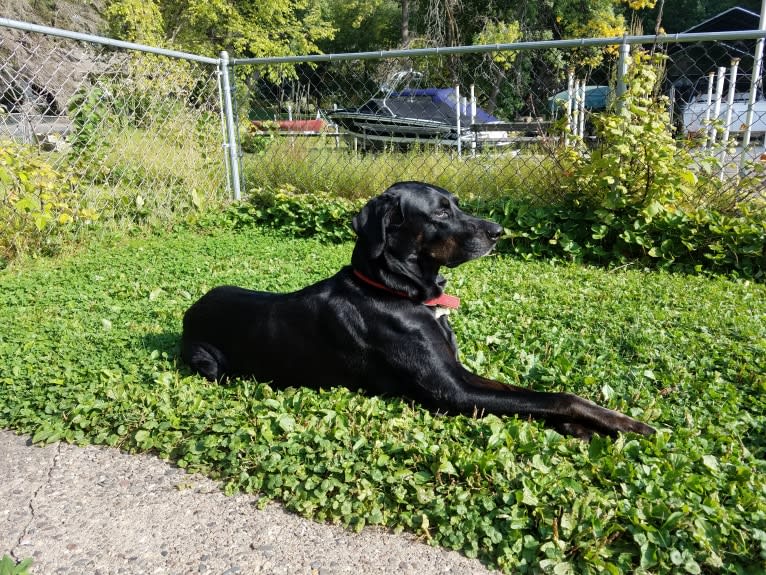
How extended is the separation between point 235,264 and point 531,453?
3.79m

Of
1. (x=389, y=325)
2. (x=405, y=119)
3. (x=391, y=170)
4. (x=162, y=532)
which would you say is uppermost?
(x=405, y=119)

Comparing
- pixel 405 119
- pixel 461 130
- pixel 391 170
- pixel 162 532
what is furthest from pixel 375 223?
pixel 405 119

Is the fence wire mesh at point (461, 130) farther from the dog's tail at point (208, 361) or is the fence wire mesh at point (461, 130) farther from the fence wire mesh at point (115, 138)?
the dog's tail at point (208, 361)

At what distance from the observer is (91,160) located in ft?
20.5

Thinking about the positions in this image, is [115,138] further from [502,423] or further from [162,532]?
[502,423]

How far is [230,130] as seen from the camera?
7.45 metres

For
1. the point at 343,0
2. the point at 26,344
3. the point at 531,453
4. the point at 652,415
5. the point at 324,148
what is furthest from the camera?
the point at 343,0

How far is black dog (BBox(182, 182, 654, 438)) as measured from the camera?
2.76m

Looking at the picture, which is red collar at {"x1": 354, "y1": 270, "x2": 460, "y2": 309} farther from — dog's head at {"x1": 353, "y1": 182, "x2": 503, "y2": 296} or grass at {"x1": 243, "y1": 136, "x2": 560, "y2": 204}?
grass at {"x1": 243, "y1": 136, "x2": 560, "y2": 204}

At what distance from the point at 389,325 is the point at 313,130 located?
584 centimetres

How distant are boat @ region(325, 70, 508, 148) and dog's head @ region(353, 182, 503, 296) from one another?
15.3 feet

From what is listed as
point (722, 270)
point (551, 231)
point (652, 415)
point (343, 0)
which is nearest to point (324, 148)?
point (551, 231)

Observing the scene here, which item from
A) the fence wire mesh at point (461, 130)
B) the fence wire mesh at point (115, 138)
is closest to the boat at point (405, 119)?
the fence wire mesh at point (461, 130)

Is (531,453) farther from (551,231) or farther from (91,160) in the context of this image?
(91,160)
